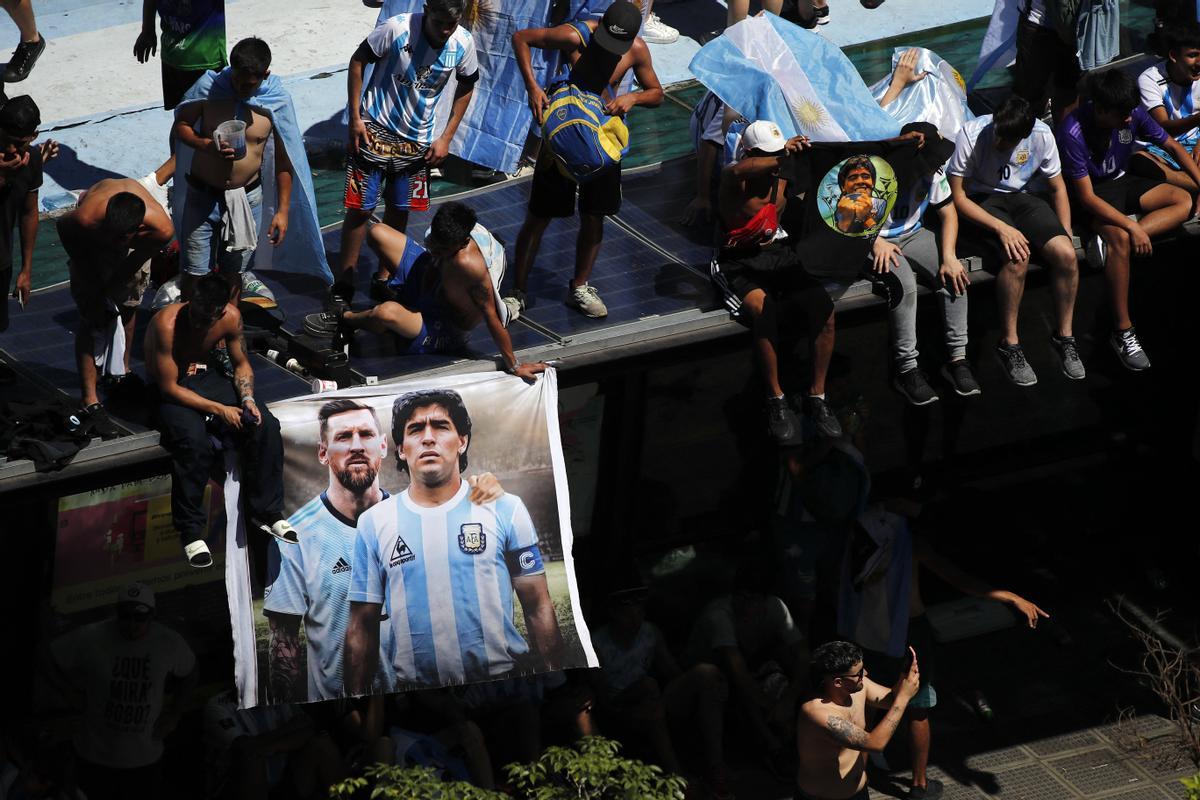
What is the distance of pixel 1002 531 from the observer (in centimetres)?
1393

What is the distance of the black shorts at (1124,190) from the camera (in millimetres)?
12031

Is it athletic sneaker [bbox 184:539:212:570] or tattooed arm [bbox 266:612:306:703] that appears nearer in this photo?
athletic sneaker [bbox 184:539:212:570]

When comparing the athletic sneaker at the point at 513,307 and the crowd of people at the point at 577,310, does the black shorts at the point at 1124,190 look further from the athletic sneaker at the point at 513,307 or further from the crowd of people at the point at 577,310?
the athletic sneaker at the point at 513,307

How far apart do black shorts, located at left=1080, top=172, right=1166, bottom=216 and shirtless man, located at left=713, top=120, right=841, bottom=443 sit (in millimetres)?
2121

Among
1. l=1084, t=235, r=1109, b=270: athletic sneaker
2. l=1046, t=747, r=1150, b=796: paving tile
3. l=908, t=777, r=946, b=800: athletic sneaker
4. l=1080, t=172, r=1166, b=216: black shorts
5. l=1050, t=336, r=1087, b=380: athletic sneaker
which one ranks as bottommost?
l=908, t=777, r=946, b=800: athletic sneaker

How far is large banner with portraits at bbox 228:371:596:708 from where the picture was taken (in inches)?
401

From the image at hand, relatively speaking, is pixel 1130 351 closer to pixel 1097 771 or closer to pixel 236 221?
pixel 1097 771

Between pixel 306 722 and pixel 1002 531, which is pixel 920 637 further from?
pixel 306 722

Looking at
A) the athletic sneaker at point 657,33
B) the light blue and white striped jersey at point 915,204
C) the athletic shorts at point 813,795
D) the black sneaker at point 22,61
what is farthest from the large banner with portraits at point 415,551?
the athletic sneaker at point 657,33

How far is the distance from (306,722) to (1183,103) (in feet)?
21.6

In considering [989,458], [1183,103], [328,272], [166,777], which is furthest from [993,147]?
[166,777]

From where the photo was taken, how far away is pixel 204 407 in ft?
31.9

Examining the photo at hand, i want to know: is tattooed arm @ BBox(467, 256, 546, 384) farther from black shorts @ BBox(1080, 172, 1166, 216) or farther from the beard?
black shorts @ BBox(1080, 172, 1166, 216)

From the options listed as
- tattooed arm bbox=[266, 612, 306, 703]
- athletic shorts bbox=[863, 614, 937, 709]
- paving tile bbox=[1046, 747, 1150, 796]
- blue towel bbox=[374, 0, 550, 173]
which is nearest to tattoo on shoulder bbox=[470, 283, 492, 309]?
tattooed arm bbox=[266, 612, 306, 703]
